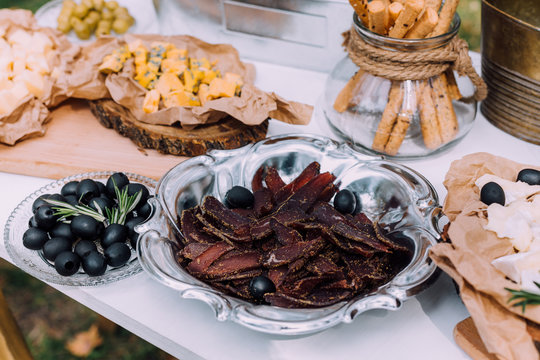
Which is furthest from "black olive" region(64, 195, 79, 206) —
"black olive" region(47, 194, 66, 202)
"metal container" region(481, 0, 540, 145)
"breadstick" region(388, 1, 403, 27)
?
"metal container" region(481, 0, 540, 145)

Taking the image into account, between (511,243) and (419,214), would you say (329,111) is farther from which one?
(511,243)

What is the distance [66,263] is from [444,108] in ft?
2.21

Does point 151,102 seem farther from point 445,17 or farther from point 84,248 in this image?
point 445,17

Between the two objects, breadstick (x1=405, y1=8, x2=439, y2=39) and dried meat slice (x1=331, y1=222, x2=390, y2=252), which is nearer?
dried meat slice (x1=331, y1=222, x2=390, y2=252)

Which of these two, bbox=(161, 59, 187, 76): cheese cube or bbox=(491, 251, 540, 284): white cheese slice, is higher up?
bbox=(161, 59, 187, 76): cheese cube

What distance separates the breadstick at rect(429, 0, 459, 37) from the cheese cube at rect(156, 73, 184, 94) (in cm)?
48

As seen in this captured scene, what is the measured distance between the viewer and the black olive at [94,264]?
74 cm

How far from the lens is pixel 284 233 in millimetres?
702

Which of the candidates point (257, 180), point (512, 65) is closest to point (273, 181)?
point (257, 180)

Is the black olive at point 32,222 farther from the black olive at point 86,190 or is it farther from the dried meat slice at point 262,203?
the dried meat slice at point 262,203

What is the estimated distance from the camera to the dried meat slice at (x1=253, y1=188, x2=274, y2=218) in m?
0.78

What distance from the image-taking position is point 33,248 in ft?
2.56

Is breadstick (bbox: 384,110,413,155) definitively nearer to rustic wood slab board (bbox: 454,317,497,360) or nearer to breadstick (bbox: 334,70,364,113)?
breadstick (bbox: 334,70,364,113)

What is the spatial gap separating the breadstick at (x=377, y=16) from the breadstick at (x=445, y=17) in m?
0.09
